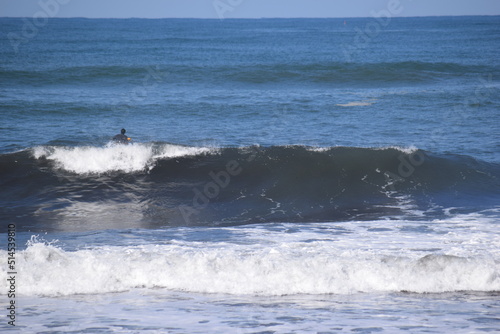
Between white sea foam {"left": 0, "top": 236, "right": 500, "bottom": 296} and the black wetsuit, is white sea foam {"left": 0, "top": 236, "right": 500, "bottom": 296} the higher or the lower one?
the lower one

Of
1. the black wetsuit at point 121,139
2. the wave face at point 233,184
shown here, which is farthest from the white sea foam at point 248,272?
the black wetsuit at point 121,139

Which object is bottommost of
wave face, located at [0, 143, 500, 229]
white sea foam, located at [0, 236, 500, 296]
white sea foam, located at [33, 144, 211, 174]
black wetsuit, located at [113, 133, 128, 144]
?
white sea foam, located at [0, 236, 500, 296]

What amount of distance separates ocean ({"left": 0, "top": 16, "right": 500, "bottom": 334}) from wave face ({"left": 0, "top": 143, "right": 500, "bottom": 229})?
7 centimetres

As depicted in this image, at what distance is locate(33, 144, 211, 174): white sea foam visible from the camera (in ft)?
50.4

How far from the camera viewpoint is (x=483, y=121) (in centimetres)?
2041

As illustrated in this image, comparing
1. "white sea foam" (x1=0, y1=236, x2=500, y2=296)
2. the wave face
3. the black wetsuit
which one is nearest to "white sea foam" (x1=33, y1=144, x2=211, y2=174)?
the wave face

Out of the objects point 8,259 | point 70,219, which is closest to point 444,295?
point 8,259

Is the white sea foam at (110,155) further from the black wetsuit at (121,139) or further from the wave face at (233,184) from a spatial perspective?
the black wetsuit at (121,139)

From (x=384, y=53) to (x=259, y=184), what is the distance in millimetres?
34357

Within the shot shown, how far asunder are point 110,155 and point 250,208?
4.96m

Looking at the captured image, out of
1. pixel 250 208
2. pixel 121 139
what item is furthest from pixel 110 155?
pixel 250 208

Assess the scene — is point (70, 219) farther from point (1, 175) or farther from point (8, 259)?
point (1, 175)

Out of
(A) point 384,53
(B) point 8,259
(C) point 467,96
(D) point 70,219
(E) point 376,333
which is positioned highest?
(A) point 384,53

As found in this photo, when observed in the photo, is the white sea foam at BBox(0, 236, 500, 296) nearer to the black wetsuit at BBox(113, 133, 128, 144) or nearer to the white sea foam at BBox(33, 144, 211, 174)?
the white sea foam at BBox(33, 144, 211, 174)
